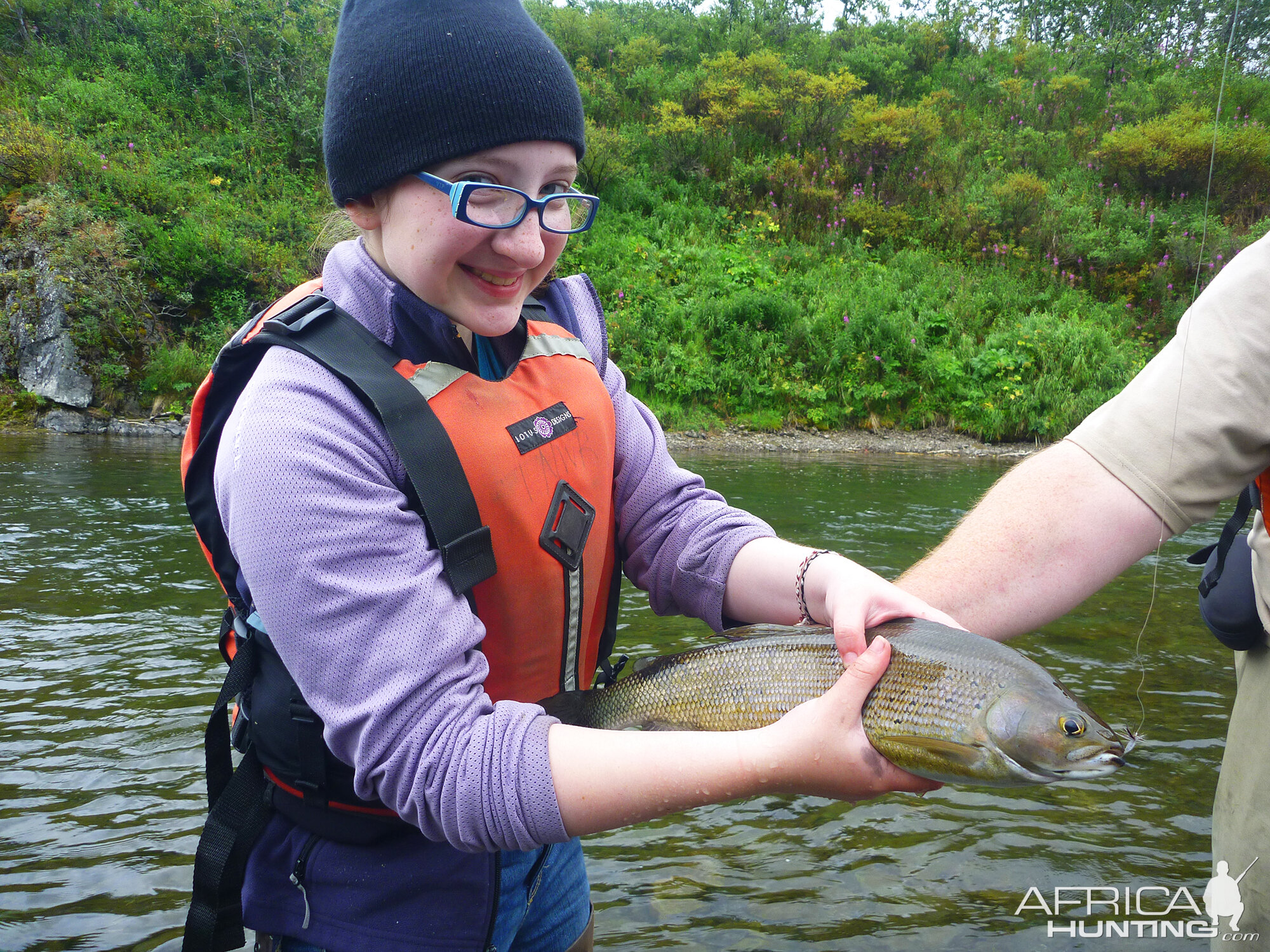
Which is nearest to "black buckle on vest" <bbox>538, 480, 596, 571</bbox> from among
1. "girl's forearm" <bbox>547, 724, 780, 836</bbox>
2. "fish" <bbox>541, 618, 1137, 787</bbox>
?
"fish" <bbox>541, 618, 1137, 787</bbox>

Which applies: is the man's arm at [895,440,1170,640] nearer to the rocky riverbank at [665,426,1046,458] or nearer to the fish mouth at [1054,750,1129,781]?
the fish mouth at [1054,750,1129,781]

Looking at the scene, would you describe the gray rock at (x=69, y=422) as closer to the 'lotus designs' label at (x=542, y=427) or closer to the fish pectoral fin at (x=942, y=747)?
the 'lotus designs' label at (x=542, y=427)

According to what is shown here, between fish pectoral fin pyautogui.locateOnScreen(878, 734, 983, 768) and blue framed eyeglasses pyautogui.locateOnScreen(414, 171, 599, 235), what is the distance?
1.33m

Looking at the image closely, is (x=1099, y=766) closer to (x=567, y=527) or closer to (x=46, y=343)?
(x=567, y=527)

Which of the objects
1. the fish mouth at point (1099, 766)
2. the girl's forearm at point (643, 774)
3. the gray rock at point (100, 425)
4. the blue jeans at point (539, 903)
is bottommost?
the gray rock at point (100, 425)

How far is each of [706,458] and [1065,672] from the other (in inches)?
400

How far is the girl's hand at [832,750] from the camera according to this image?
1547mm

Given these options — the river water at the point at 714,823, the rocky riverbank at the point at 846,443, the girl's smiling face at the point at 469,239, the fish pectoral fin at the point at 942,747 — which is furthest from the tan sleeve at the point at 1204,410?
the rocky riverbank at the point at 846,443

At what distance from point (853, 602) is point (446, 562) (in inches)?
36.5

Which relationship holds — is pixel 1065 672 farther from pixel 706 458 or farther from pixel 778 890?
pixel 706 458

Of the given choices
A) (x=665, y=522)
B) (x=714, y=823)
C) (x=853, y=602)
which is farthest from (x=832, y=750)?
(x=714, y=823)

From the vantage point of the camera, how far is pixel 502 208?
5.92ft

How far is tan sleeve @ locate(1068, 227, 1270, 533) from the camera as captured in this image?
66.2 inches

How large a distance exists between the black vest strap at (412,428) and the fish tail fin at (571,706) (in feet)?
1.42
